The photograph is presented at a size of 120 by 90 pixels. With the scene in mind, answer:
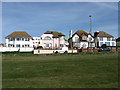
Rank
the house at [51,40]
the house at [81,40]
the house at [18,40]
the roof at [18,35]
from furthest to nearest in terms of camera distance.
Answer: the house at [81,40] < the house at [51,40] < the roof at [18,35] < the house at [18,40]

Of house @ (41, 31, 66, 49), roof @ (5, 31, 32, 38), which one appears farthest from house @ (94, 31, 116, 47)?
roof @ (5, 31, 32, 38)

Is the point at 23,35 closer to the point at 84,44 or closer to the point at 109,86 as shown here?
the point at 84,44

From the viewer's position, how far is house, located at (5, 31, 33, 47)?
214 ft

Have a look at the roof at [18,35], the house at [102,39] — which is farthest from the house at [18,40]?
the house at [102,39]

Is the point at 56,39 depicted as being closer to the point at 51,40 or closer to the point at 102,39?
the point at 51,40

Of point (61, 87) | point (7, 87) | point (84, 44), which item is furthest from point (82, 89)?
point (84, 44)

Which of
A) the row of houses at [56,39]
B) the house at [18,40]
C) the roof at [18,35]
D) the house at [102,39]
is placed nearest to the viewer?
the house at [18,40]

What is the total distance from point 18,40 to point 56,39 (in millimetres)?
19428

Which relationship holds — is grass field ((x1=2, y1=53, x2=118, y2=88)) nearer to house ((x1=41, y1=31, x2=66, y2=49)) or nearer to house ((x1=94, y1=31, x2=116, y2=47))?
house ((x1=41, y1=31, x2=66, y2=49))

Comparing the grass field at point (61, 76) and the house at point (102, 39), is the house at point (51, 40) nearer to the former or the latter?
the house at point (102, 39)

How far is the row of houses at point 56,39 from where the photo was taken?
6575cm

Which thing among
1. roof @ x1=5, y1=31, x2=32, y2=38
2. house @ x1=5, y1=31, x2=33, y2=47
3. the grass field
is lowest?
the grass field

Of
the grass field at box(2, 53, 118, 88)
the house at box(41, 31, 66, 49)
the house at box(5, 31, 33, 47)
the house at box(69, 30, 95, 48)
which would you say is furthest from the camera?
the house at box(69, 30, 95, 48)

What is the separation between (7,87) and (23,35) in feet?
209
